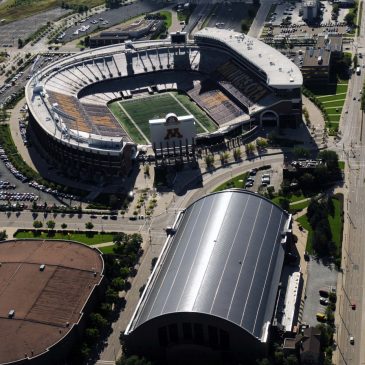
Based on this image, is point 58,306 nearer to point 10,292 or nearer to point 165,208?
point 10,292

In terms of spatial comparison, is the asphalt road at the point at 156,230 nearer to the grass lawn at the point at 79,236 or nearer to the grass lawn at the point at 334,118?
the grass lawn at the point at 79,236

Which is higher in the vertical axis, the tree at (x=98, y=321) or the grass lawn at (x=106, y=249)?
the tree at (x=98, y=321)

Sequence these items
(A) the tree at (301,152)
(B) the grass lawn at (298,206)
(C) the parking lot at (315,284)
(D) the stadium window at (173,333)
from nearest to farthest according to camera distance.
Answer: (D) the stadium window at (173,333), (C) the parking lot at (315,284), (B) the grass lawn at (298,206), (A) the tree at (301,152)

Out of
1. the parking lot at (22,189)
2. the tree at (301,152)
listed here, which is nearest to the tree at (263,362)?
the tree at (301,152)

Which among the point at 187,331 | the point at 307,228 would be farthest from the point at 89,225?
the point at 307,228

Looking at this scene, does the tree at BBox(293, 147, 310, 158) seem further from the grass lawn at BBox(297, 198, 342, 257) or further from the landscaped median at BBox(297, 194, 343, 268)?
the grass lawn at BBox(297, 198, 342, 257)

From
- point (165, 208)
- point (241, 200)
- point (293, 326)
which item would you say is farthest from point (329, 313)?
point (165, 208)

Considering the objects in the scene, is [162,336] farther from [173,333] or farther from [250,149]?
[250,149]
